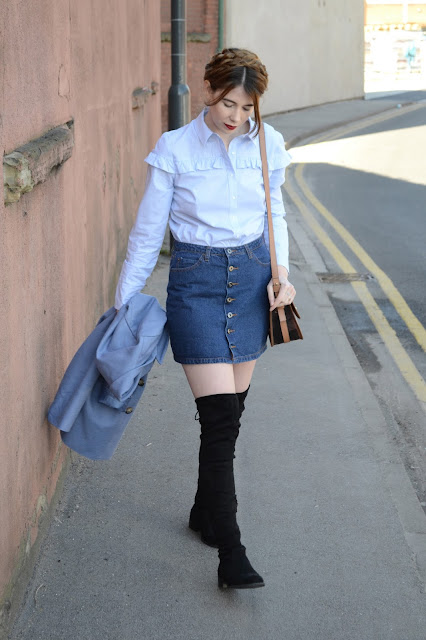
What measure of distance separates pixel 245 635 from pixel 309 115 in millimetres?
28029

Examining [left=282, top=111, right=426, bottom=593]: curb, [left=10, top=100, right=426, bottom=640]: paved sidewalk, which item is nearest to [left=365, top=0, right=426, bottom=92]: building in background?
[left=282, top=111, right=426, bottom=593]: curb

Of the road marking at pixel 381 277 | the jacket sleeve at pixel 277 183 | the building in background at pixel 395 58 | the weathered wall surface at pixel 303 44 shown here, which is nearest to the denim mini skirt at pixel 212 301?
the jacket sleeve at pixel 277 183

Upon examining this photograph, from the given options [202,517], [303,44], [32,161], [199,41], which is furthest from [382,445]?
[303,44]

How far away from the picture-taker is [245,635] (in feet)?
10.8

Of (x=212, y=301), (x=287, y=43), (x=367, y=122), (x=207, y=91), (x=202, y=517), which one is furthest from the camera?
(x=287, y=43)

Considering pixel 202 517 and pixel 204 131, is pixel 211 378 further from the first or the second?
pixel 204 131

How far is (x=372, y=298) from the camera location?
857cm

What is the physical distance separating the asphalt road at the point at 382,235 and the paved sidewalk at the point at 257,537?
0.34m

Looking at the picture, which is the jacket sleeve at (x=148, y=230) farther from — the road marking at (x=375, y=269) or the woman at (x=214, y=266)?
the road marking at (x=375, y=269)

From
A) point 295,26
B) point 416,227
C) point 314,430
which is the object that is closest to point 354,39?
point 295,26

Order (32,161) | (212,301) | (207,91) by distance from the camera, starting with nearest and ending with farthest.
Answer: (32,161) → (207,91) → (212,301)

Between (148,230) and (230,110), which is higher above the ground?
(230,110)

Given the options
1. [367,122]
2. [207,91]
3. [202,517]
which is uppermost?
[207,91]

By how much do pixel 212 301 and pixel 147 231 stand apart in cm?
35
